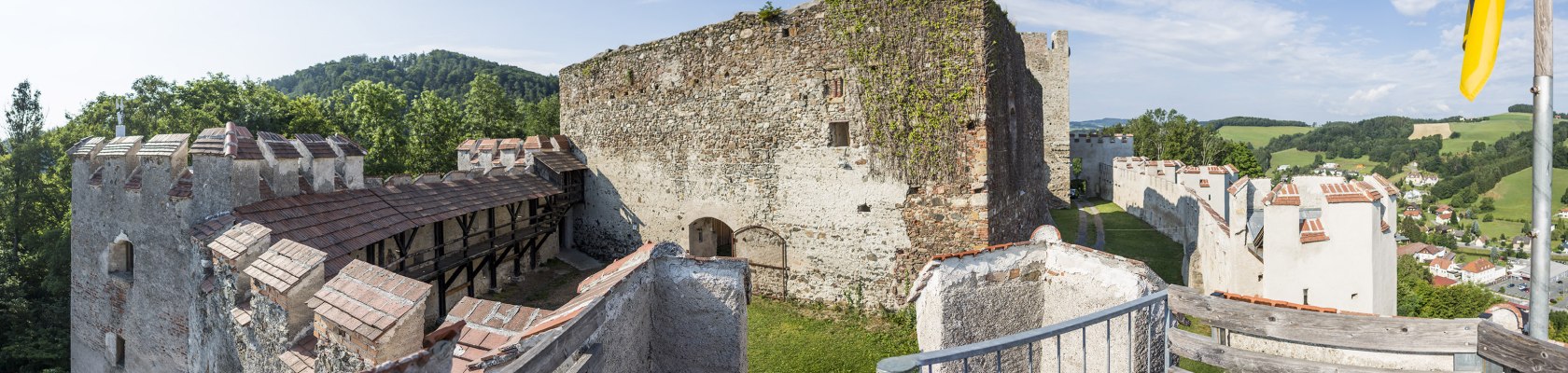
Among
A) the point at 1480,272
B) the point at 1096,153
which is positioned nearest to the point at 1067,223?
the point at 1096,153

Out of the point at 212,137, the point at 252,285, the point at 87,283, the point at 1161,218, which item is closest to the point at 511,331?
the point at 252,285

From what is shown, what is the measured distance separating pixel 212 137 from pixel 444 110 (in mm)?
21249

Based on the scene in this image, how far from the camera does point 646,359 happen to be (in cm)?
540

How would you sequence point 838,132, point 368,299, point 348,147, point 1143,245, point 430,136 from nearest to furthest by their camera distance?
point 368,299, point 348,147, point 838,132, point 1143,245, point 430,136

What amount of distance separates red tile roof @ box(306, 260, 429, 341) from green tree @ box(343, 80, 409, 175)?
22.6 metres

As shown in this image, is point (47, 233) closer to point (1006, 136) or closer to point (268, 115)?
point (268, 115)

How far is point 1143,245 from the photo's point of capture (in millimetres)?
16266

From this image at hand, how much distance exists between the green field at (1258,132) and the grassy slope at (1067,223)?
94.0 m

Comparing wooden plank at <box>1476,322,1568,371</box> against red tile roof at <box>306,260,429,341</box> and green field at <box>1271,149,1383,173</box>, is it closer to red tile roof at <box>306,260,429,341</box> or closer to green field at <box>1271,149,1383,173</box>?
red tile roof at <box>306,260,429,341</box>

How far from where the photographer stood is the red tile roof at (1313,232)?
22.2ft

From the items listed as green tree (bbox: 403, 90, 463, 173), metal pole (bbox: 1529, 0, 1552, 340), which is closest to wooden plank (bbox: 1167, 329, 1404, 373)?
metal pole (bbox: 1529, 0, 1552, 340)

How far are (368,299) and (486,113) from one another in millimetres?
27227

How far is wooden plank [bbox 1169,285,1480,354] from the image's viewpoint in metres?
3.13

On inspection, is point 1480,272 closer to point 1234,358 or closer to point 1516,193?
point 1234,358
